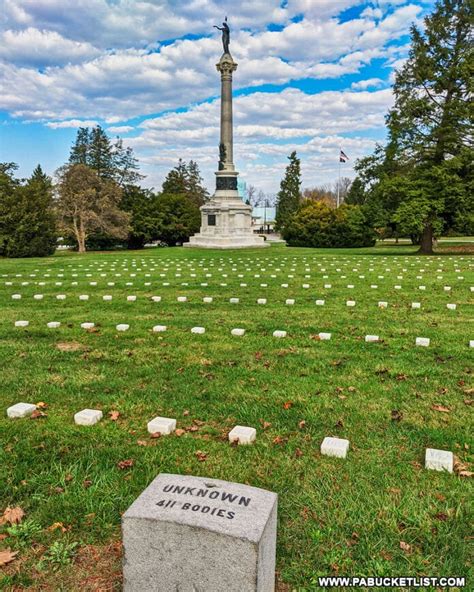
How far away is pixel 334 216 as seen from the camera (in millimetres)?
41344

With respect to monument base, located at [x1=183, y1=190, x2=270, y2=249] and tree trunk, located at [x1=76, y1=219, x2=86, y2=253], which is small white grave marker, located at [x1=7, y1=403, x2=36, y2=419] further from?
tree trunk, located at [x1=76, y1=219, x2=86, y2=253]

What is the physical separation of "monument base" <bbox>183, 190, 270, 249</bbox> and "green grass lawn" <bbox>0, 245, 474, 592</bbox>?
26757 millimetres

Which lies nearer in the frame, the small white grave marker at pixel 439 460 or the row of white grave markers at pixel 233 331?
the small white grave marker at pixel 439 460

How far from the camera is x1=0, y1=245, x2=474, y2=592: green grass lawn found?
96.4 inches

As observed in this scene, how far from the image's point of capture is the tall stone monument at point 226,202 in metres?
35.0

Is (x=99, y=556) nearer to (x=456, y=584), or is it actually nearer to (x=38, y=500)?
(x=38, y=500)

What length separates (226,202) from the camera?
35.5m

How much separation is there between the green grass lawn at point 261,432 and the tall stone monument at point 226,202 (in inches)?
1077

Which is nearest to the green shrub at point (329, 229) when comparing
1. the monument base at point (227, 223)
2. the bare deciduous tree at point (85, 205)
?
the monument base at point (227, 223)

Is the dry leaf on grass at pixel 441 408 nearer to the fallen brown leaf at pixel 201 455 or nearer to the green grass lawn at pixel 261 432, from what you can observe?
the green grass lawn at pixel 261 432

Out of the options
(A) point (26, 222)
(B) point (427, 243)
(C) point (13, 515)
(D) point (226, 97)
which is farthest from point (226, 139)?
(C) point (13, 515)

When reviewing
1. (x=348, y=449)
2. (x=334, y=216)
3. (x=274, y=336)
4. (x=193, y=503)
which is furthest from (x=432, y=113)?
(x=193, y=503)

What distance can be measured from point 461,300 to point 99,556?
9564 millimetres

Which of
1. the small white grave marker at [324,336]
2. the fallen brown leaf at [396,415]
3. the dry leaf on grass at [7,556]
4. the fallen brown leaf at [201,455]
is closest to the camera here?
the dry leaf on grass at [7,556]
